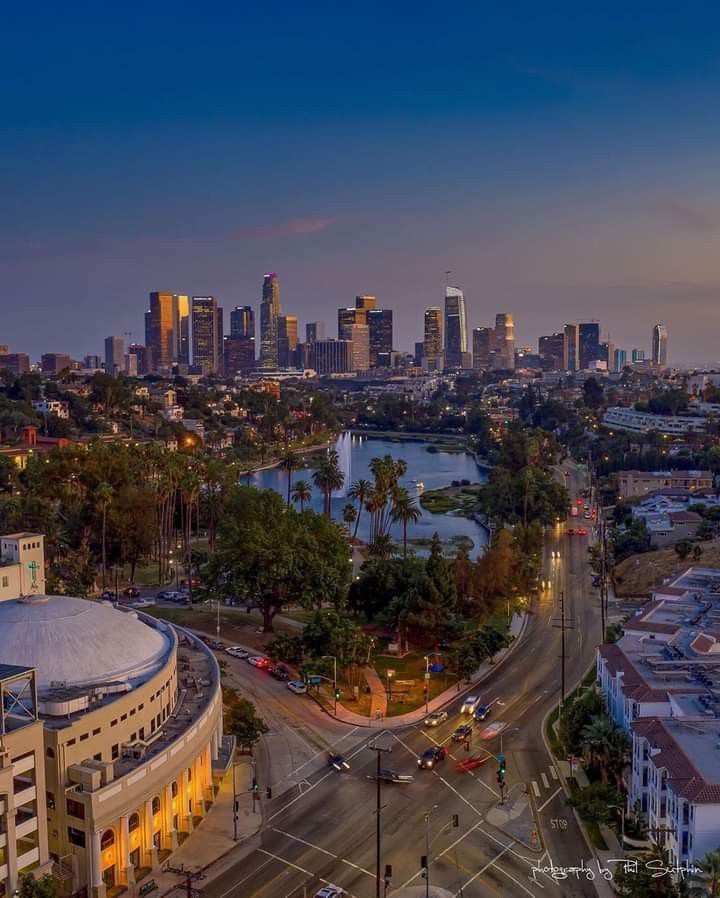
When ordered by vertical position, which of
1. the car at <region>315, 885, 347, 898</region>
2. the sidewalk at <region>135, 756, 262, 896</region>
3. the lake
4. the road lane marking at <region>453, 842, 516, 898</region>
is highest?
the car at <region>315, 885, 347, 898</region>

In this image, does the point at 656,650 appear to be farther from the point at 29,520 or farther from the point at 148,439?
the point at 148,439

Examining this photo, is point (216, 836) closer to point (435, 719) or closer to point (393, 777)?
point (393, 777)

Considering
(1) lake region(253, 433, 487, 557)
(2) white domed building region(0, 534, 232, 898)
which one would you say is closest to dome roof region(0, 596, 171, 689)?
(2) white domed building region(0, 534, 232, 898)

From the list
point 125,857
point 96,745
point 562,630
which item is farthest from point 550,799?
point 96,745

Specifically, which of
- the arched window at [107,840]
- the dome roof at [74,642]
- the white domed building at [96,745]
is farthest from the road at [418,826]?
the dome roof at [74,642]

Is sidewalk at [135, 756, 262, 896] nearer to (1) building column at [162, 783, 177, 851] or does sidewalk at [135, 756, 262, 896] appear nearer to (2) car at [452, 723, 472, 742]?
(1) building column at [162, 783, 177, 851]

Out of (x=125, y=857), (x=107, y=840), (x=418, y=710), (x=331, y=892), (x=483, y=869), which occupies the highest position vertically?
(x=107, y=840)
